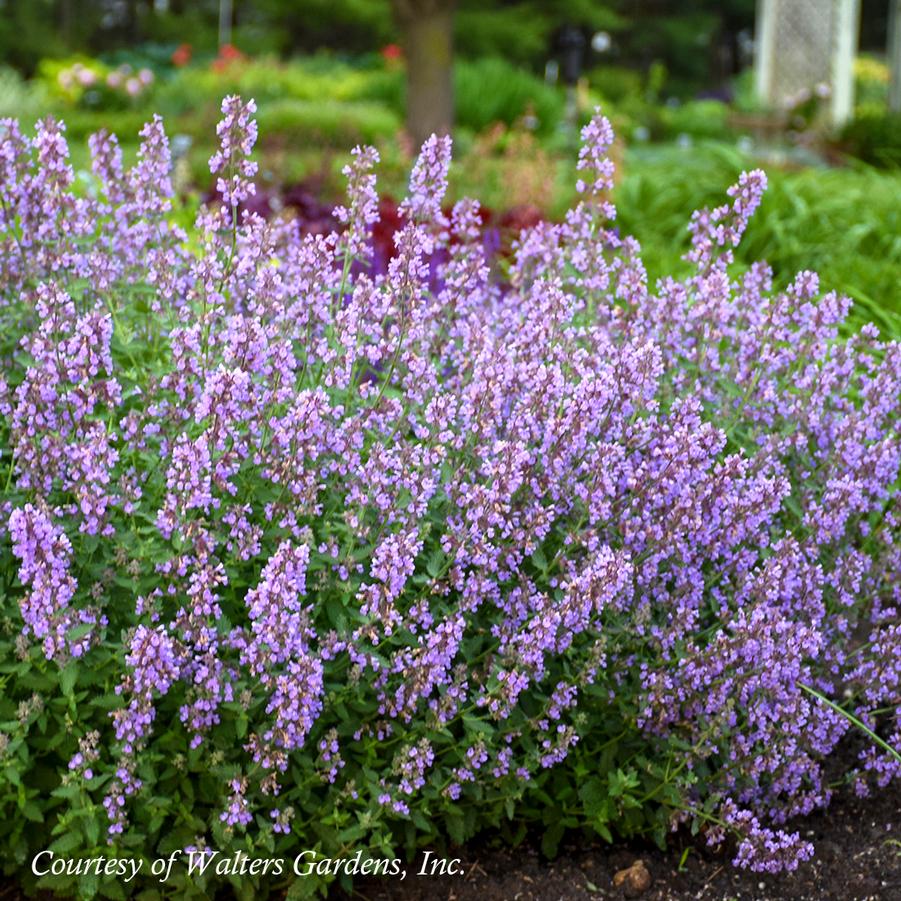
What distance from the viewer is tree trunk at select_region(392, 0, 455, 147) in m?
12.9

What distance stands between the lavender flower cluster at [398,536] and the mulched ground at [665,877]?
0.31 ft

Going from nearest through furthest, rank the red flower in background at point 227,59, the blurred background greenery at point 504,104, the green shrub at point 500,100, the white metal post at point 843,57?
1. the blurred background greenery at point 504,104
2. the green shrub at point 500,100
3. the white metal post at point 843,57
4. the red flower in background at point 227,59

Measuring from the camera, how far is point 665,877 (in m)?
3.16

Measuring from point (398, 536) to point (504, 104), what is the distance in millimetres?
18789

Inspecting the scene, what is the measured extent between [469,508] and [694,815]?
3.29 ft

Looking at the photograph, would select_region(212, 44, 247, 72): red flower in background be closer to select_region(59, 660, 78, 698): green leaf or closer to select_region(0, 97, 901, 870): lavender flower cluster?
select_region(0, 97, 901, 870): lavender flower cluster

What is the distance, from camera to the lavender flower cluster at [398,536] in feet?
8.64

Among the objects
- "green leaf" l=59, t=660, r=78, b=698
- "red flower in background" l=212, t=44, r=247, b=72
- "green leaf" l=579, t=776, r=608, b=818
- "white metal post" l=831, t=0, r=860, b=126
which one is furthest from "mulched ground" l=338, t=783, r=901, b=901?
"red flower in background" l=212, t=44, r=247, b=72

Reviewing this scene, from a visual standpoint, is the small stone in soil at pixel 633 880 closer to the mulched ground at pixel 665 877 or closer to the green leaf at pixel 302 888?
the mulched ground at pixel 665 877

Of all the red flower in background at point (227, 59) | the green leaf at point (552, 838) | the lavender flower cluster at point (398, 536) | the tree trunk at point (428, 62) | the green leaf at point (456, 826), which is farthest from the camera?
the red flower in background at point (227, 59)

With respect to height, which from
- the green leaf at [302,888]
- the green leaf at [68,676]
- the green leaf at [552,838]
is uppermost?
the green leaf at [68,676]

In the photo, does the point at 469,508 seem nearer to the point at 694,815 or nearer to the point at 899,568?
the point at 694,815

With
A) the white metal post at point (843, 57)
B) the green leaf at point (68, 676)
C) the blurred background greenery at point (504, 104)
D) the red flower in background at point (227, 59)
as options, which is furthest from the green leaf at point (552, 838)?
the red flower in background at point (227, 59)

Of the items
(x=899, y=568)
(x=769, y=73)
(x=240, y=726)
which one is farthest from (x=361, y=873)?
(x=769, y=73)
